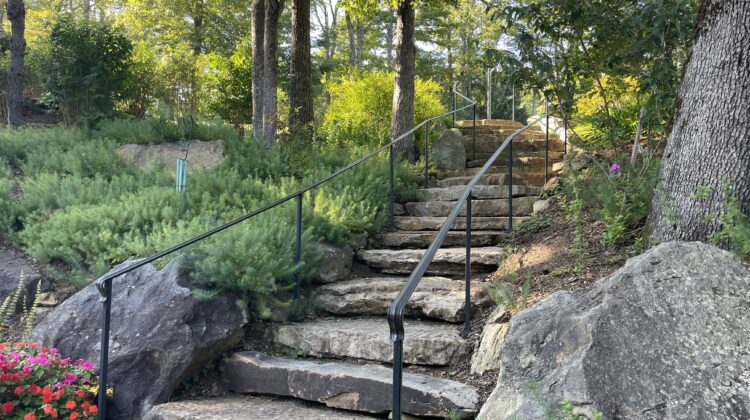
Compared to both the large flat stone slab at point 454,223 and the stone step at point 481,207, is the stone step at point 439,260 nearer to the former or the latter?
the large flat stone slab at point 454,223

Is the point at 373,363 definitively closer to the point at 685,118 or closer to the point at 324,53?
the point at 685,118

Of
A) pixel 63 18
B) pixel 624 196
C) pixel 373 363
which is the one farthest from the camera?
pixel 63 18

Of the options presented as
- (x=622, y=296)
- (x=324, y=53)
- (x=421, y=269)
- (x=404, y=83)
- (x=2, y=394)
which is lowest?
(x=2, y=394)

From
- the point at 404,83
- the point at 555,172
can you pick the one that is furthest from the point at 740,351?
the point at 404,83

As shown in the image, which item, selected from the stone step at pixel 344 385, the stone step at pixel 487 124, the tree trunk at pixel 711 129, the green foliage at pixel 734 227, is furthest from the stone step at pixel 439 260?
the stone step at pixel 487 124

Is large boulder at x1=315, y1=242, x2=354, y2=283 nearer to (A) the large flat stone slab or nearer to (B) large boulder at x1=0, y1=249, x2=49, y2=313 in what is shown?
(A) the large flat stone slab

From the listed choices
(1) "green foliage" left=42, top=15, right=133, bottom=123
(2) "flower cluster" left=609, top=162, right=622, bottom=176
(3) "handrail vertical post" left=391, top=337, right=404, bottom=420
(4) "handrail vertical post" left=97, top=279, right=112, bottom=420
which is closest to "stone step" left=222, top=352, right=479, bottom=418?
(4) "handrail vertical post" left=97, top=279, right=112, bottom=420

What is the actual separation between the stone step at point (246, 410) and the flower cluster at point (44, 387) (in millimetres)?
412

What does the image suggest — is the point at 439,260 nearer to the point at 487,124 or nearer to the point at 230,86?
the point at 487,124

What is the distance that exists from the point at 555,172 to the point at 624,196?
3209 millimetres

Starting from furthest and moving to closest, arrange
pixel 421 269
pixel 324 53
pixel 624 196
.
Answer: pixel 324 53, pixel 624 196, pixel 421 269

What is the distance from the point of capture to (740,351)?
2.36 m

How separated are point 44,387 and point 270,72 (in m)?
5.78

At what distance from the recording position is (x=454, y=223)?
19.4 ft
